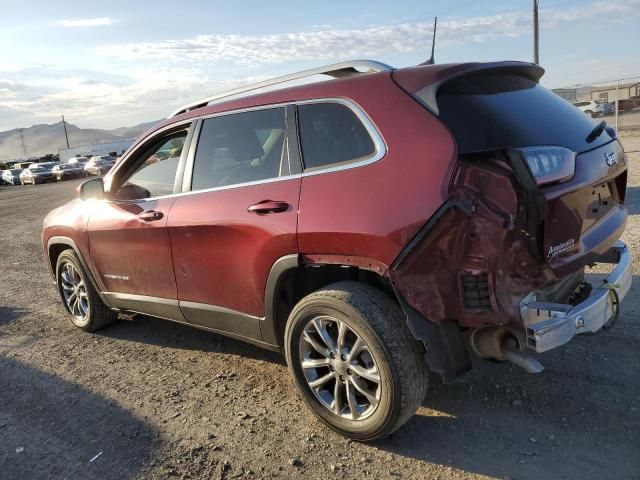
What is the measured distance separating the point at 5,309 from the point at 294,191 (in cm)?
467

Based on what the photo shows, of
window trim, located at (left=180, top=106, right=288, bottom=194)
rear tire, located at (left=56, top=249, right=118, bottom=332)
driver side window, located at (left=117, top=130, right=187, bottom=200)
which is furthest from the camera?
rear tire, located at (left=56, top=249, right=118, bottom=332)

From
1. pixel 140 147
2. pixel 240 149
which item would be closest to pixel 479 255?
pixel 240 149

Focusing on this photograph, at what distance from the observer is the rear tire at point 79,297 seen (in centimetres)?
495

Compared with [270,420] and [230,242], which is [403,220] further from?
[270,420]

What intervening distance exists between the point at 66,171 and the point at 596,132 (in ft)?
151

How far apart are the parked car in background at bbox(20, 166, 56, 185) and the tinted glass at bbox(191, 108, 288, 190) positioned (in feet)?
141

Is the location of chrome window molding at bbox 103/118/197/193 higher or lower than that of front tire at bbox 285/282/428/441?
higher

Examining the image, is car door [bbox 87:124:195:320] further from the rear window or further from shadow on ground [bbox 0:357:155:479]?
the rear window

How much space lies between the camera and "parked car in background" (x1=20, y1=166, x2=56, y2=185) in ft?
136

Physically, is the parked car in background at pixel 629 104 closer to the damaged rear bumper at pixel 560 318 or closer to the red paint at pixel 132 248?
the damaged rear bumper at pixel 560 318

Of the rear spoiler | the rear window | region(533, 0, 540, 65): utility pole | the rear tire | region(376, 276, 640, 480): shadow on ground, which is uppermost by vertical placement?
region(533, 0, 540, 65): utility pole

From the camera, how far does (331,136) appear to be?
3.06 m

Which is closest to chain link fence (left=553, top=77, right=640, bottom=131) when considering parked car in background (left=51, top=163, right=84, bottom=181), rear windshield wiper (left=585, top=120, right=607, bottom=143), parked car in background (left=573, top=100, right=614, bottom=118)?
parked car in background (left=573, top=100, right=614, bottom=118)

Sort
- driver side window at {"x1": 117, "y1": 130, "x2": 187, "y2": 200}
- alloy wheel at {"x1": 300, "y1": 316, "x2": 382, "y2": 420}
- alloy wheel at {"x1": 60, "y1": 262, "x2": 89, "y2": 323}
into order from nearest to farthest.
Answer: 1. alloy wheel at {"x1": 300, "y1": 316, "x2": 382, "y2": 420}
2. driver side window at {"x1": 117, "y1": 130, "x2": 187, "y2": 200}
3. alloy wheel at {"x1": 60, "y1": 262, "x2": 89, "y2": 323}
